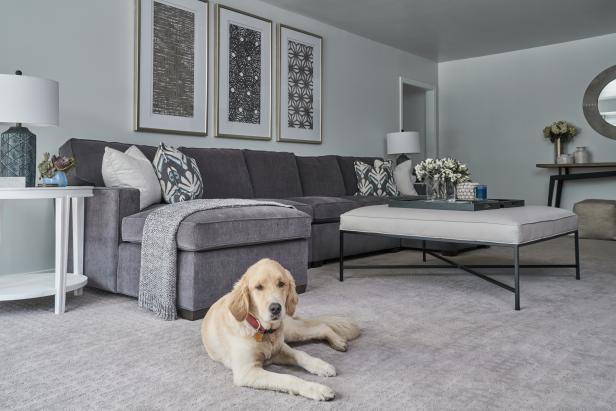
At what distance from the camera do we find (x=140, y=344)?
6.43 feet

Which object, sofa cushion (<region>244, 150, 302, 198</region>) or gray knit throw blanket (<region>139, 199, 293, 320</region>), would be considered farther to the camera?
sofa cushion (<region>244, 150, 302, 198</region>)

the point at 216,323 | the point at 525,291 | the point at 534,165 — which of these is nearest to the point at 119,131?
the point at 216,323

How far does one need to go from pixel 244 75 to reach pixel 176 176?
1.71 m

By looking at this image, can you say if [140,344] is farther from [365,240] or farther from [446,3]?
[446,3]

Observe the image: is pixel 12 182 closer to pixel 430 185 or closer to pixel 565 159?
pixel 430 185

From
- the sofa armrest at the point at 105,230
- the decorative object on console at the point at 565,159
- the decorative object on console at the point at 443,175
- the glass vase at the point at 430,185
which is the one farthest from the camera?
the decorative object on console at the point at 565,159

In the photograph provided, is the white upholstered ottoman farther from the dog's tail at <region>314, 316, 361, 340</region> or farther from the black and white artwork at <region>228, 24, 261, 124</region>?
the black and white artwork at <region>228, 24, 261, 124</region>

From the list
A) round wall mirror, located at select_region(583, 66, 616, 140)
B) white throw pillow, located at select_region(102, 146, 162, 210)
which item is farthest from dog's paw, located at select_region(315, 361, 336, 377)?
round wall mirror, located at select_region(583, 66, 616, 140)

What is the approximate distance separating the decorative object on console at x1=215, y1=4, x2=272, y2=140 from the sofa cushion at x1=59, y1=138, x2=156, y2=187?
1.33m

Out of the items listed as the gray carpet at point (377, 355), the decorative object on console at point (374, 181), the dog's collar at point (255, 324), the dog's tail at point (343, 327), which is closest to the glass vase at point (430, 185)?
the gray carpet at point (377, 355)

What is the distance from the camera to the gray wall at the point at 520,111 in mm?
6258

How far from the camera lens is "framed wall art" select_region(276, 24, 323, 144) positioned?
4.97 m

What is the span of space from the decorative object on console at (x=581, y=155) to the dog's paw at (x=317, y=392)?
5737 mm

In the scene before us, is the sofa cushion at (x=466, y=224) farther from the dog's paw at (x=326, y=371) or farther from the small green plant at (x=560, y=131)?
the small green plant at (x=560, y=131)
